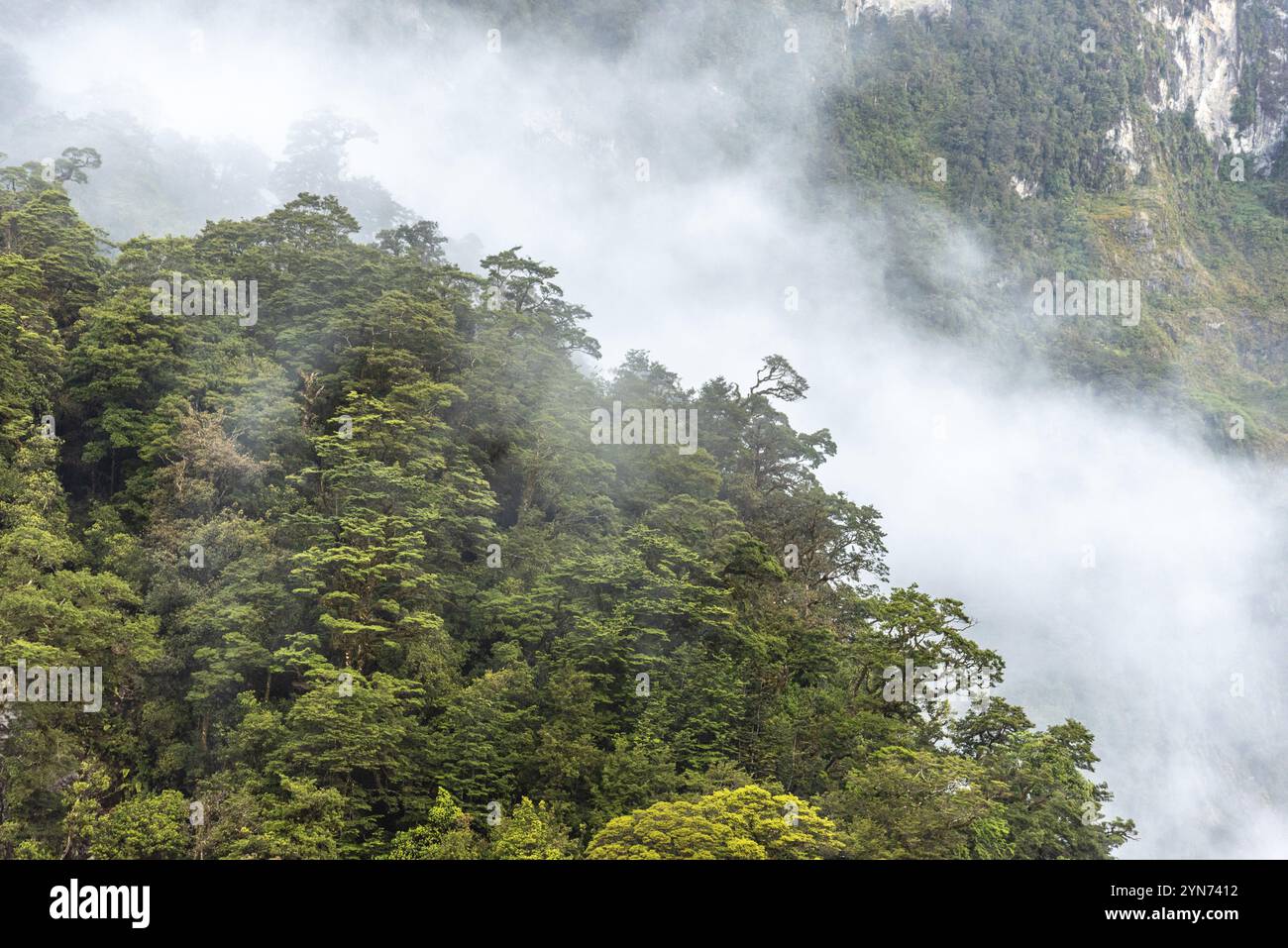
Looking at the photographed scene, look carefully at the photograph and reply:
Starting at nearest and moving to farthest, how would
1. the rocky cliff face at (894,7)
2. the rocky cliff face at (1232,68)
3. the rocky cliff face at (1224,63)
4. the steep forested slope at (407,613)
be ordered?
the steep forested slope at (407,613)
the rocky cliff face at (894,7)
the rocky cliff face at (1224,63)
the rocky cliff face at (1232,68)

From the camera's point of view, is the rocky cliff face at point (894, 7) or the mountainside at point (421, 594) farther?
the rocky cliff face at point (894, 7)

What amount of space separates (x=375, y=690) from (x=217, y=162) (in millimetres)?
77857

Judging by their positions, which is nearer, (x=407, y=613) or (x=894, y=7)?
(x=407, y=613)

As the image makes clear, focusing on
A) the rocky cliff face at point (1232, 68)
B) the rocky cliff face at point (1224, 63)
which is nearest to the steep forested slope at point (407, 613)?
the rocky cliff face at point (1224, 63)

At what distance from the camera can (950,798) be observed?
20266 millimetres

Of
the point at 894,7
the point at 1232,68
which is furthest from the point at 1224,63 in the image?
the point at 894,7

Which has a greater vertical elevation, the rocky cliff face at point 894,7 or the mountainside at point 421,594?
the rocky cliff face at point 894,7

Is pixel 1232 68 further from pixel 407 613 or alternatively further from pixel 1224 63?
pixel 407 613

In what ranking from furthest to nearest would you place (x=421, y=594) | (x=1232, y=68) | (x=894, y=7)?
(x=1232, y=68) → (x=894, y=7) → (x=421, y=594)

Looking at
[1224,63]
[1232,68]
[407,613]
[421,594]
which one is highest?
[1224,63]

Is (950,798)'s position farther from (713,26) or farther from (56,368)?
(713,26)

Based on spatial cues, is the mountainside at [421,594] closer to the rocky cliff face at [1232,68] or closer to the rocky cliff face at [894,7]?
the rocky cliff face at [894,7]

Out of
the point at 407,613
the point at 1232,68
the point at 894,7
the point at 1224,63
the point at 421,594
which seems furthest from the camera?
the point at 1232,68

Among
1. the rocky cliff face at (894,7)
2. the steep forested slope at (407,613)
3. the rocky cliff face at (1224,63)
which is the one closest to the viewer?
the steep forested slope at (407,613)
